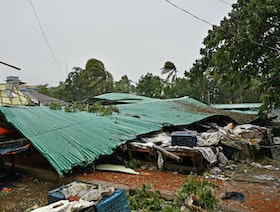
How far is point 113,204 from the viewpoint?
9.93 feet

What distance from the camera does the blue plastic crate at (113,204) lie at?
285cm

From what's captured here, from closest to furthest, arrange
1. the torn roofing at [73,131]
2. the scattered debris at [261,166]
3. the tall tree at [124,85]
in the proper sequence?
1. the torn roofing at [73,131]
2. the scattered debris at [261,166]
3. the tall tree at [124,85]

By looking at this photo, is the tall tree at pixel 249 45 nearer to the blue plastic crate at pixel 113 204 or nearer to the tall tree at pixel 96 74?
the blue plastic crate at pixel 113 204

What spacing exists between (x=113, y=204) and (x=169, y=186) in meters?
2.78

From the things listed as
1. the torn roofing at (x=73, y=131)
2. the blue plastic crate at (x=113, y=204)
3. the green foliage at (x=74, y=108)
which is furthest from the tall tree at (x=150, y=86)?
the blue plastic crate at (x=113, y=204)

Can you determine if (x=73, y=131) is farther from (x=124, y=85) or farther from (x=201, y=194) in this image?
(x=124, y=85)

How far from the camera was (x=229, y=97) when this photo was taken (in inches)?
1222

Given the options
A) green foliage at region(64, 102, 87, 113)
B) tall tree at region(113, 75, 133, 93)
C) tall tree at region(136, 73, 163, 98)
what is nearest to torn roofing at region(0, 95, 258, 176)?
green foliage at region(64, 102, 87, 113)

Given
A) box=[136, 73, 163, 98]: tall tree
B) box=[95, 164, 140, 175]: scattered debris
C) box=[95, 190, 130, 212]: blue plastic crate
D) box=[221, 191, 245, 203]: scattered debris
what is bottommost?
box=[95, 164, 140, 175]: scattered debris

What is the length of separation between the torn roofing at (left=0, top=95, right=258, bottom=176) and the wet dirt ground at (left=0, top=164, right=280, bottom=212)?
2.13 feet

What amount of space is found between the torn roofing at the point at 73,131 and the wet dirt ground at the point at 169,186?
0.65 metres

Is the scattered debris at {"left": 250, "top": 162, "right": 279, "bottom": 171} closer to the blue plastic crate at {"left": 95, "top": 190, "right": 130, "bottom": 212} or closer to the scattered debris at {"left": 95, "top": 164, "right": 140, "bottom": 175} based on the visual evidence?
the scattered debris at {"left": 95, "top": 164, "right": 140, "bottom": 175}

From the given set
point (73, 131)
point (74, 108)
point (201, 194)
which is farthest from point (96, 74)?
point (201, 194)

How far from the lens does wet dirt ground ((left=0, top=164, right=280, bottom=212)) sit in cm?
460
